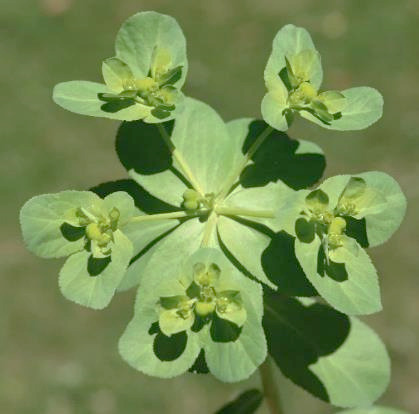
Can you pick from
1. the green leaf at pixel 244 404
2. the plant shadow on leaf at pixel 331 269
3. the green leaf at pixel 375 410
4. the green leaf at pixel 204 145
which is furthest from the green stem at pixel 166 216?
the green leaf at pixel 375 410

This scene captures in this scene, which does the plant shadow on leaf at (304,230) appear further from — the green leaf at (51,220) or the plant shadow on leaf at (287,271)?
the green leaf at (51,220)

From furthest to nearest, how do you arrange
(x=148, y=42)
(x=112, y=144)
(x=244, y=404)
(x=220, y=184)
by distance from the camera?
(x=112, y=144) → (x=244, y=404) → (x=220, y=184) → (x=148, y=42)

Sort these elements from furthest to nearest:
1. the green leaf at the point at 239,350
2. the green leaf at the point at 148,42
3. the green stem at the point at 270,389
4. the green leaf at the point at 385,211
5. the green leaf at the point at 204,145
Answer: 1. the green stem at the point at 270,389
2. the green leaf at the point at 204,145
3. the green leaf at the point at 148,42
4. the green leaf at the point at 385,211
5. the green leaf at the point at 239,350

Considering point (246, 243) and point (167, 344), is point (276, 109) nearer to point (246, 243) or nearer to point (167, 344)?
point (246, 243)

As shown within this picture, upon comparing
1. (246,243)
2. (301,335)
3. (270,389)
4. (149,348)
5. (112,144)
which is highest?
(246,243)

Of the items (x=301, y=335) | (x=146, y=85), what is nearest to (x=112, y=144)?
(x=301, y=335)

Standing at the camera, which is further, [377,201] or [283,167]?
[283,167]

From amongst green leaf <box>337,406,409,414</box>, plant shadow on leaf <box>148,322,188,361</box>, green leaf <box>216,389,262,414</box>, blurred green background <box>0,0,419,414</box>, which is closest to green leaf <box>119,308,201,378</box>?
plant shadow on leaf <box>148,322,188,361</box>

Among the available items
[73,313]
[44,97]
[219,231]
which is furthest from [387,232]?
[44,97]
